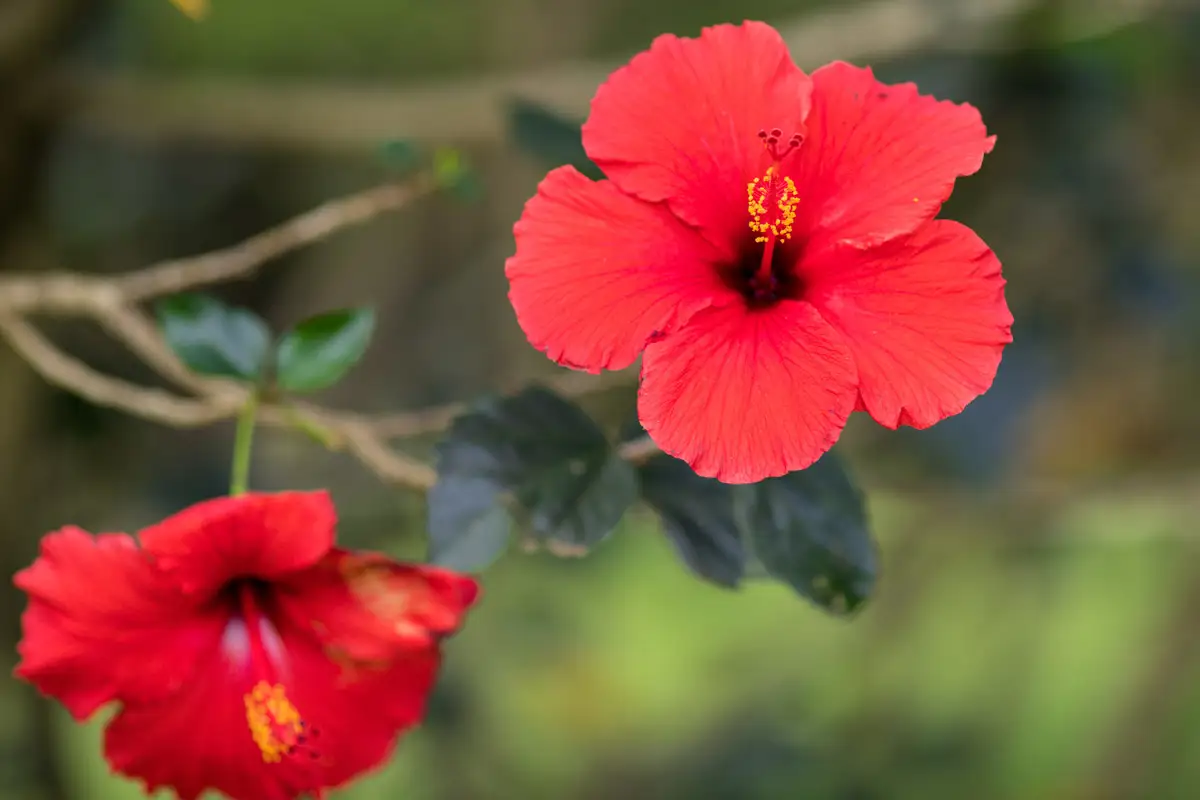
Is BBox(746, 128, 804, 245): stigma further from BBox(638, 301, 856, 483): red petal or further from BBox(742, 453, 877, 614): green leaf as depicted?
BBox(742, 453, 877, 614): green leaf

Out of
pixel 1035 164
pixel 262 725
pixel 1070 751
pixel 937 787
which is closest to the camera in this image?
pixel 262 725

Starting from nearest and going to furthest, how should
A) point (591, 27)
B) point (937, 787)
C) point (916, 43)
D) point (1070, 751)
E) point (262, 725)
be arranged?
point (262, 725)
point (916, 43)
point (937, 787)
point (591, 27)
point (1070, 751)

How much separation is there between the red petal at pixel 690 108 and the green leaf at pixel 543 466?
0.21m

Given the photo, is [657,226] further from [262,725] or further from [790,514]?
[262,725]

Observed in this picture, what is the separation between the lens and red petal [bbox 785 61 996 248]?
2.33ft

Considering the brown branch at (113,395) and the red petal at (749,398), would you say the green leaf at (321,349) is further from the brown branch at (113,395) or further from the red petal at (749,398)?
the red petal at (749,398)

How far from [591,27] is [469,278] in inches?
27.5

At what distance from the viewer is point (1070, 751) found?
3.06 meters

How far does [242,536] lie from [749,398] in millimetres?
360

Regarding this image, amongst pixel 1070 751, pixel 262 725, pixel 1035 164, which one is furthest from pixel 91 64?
pixel 1070 751

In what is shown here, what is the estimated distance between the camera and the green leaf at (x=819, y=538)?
836mm

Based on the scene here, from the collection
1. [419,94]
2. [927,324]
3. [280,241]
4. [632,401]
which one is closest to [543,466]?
[927,324]

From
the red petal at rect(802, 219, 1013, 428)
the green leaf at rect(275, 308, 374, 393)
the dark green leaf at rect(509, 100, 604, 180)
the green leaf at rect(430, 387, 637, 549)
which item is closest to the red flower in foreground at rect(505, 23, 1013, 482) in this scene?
the red petal at rect(802, 219, 1013, 428)

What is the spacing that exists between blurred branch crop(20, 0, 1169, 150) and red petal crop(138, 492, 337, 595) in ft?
3.67
